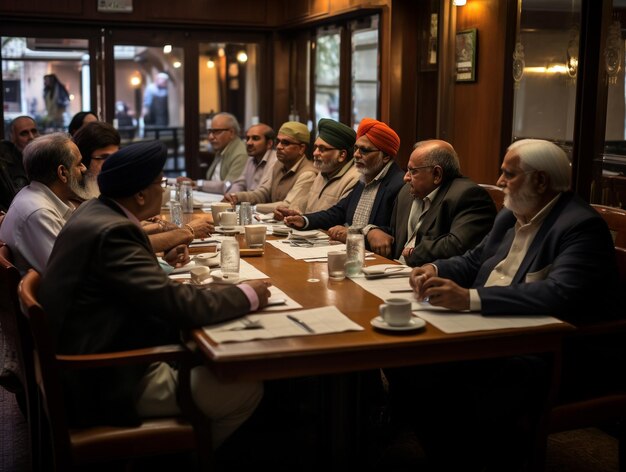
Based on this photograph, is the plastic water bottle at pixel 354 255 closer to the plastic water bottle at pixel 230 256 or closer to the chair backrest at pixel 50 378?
the plastic water bottle at pixel 230 256

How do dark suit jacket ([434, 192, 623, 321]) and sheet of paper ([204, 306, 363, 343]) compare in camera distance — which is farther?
dark suit jacket ([434, 192, 623, 321])

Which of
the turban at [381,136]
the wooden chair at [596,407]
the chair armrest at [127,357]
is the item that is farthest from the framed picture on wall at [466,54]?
the chair armrest at [127,357]

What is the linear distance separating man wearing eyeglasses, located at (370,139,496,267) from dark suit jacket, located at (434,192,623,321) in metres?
0.84

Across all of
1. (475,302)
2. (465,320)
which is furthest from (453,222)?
(465,320)

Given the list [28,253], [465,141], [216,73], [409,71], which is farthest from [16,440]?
[216,73]

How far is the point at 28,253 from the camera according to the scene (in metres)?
3.29

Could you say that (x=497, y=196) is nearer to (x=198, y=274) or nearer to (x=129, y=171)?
(x=198, y=274)

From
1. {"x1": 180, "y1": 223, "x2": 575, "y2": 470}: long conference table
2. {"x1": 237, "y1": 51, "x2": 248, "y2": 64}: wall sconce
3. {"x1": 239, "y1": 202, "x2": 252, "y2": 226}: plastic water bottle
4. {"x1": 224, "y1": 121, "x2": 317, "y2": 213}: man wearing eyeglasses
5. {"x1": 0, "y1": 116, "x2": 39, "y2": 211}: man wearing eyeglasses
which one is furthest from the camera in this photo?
{"x1": 237, "y1": 51, "x2": 248, "y2": 64}: wall sconce

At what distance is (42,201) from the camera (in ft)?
11.4

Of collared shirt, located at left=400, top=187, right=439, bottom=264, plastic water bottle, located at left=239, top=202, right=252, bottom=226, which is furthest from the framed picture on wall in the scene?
plastic water bottle, located at left=239, top=202, right=252, bottom=226

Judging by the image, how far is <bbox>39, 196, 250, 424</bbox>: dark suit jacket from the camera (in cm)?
240

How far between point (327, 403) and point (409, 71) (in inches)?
165

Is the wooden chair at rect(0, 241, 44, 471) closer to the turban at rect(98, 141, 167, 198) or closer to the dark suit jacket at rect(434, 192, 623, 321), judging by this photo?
the turban at rect(98, 141, 167, 198)

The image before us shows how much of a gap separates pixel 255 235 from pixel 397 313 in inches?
60.0
